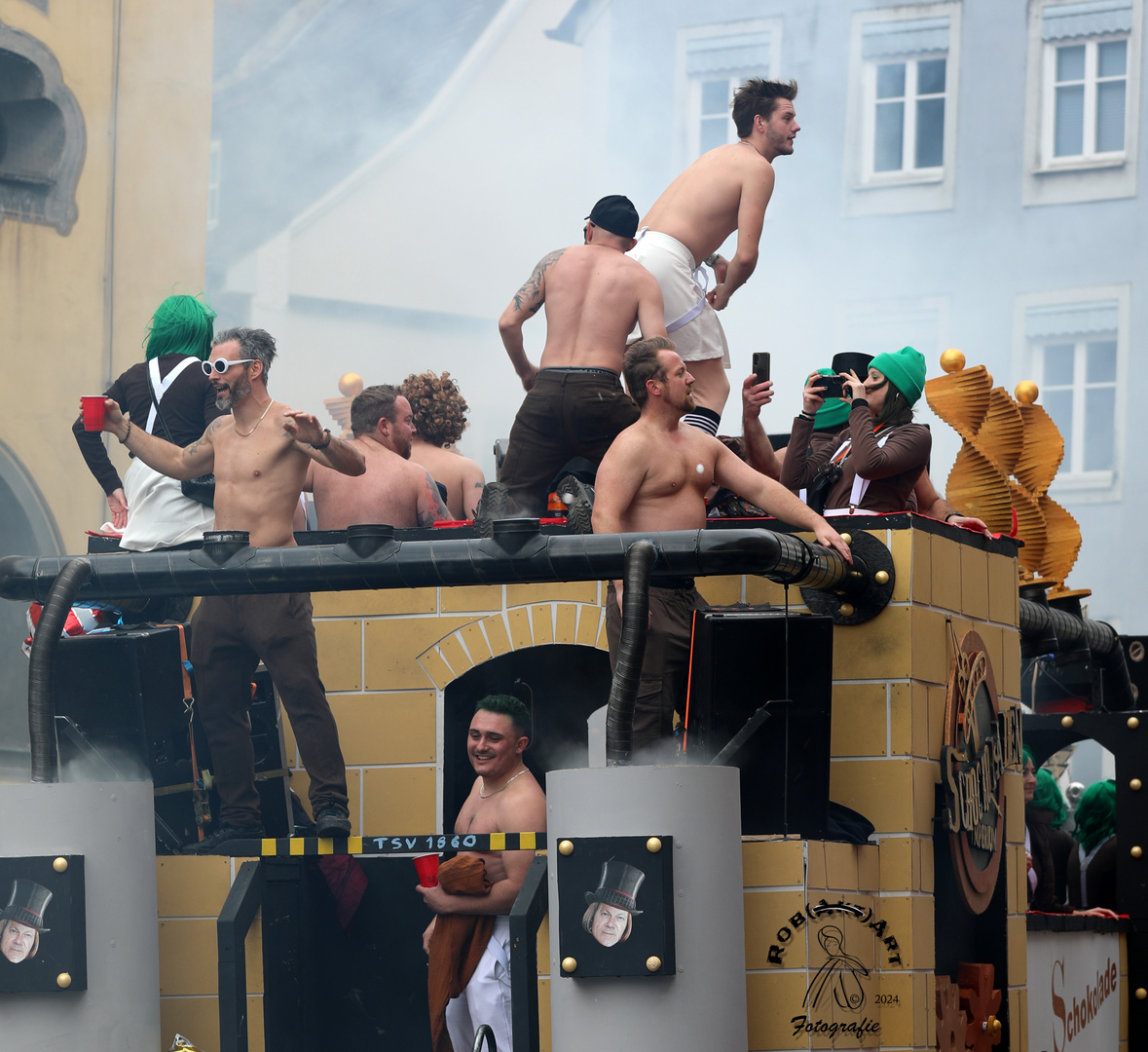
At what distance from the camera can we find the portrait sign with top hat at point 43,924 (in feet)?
19.6

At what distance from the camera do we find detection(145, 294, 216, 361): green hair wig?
7.77 m

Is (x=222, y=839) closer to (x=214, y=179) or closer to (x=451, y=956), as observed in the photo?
(x=451, y=956)

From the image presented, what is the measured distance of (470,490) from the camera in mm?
9203

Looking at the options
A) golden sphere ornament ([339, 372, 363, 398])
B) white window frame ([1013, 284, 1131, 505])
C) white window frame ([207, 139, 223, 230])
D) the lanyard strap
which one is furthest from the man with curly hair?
white window frame ([207, 139, 223, 230])

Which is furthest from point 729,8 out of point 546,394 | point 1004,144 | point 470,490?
point 546,394

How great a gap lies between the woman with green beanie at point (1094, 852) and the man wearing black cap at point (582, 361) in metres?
4.31

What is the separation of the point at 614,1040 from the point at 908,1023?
4.95 ft

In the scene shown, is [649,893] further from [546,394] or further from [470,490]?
[470,490]

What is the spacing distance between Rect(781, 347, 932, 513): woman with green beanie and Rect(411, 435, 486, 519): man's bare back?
204cm

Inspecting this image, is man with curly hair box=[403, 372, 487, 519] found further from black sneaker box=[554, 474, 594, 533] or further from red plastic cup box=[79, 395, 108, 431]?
red plastic cup box=[79, 395, 108, 431]

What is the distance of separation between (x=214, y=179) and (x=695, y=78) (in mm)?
5264

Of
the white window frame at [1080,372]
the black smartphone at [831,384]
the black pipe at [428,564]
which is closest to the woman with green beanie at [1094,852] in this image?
the black smartphone at [831,384]

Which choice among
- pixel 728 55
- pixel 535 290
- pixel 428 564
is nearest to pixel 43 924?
pixel 428 564

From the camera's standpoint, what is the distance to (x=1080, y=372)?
61.9 ft
